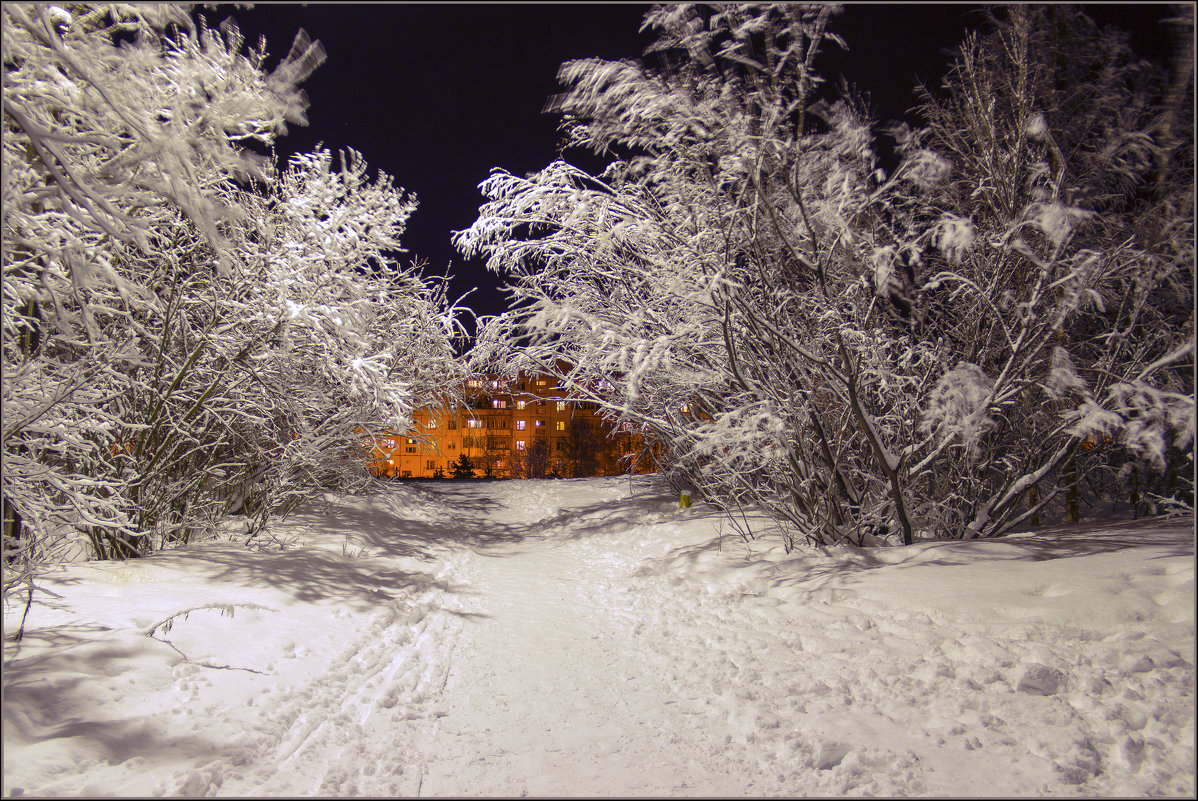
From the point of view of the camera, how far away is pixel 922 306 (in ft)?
25.9

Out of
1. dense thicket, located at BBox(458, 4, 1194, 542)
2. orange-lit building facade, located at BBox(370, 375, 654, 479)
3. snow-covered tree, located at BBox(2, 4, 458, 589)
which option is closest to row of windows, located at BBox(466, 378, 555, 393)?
orange-lit building facade, located at BBox(370, 375, 654, 479)

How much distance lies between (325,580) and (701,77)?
23.5ft

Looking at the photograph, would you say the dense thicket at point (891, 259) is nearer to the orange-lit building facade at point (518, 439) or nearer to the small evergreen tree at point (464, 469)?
the orange-lit building facade at point (518, 439)

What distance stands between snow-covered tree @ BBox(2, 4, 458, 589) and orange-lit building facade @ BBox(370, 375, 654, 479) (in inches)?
113

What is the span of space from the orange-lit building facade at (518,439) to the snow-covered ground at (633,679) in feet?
14.4

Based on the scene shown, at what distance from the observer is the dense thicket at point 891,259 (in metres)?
5.76

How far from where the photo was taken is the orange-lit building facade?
42.5ft

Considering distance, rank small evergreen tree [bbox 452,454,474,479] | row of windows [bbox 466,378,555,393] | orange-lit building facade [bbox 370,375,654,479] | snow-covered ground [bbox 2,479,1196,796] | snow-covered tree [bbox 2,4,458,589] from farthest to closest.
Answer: small evergreen tree [bbox 452,454,474,479]
orange-lit building facade [bbox 370,375,654,479]
row of windows [bbox 466,378,555,393]
snow-covered tree [bbox 2,4,458,589]
snow-covered ground [bbox 2,479,1196,796]

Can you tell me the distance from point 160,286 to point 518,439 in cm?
5765

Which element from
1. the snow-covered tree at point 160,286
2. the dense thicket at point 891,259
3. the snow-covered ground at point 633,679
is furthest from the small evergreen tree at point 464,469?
the snow-covered ground at point 633,679

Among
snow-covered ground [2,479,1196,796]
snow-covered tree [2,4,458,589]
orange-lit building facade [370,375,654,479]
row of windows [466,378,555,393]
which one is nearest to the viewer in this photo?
snow-covered ground [2,479,1196,796]

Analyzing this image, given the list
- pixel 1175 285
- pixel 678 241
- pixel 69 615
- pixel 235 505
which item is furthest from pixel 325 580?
pixel 1175 285

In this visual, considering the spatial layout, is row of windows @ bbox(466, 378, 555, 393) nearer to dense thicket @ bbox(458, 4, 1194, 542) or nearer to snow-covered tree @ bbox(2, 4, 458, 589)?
snow-covered tree @ bbox(2, 4, 458, 589)

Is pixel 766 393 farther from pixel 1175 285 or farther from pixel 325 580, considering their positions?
pixel 325 580
